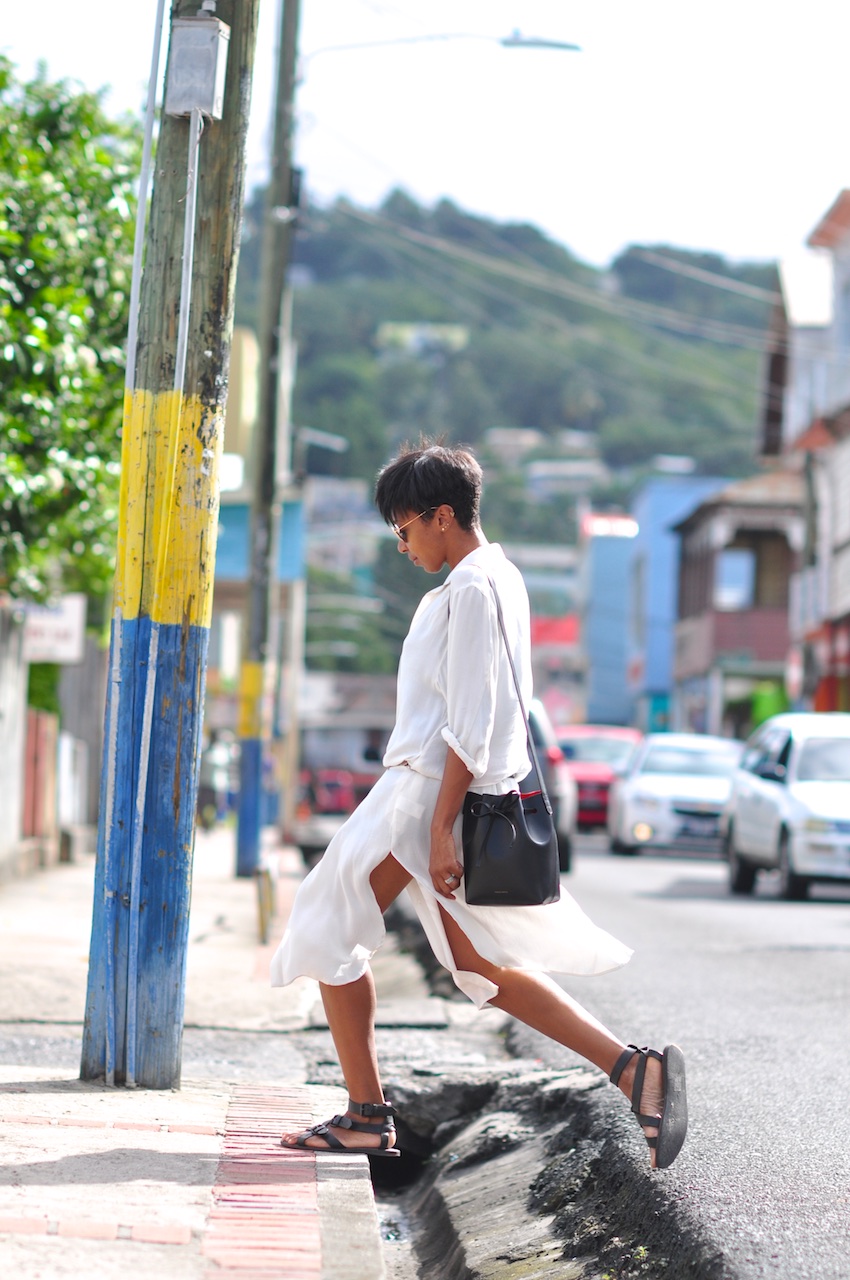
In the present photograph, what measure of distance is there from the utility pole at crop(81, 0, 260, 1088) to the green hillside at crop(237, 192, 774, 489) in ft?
294

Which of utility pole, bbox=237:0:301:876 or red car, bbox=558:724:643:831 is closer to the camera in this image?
utility pole, bbox=237:0:301:876

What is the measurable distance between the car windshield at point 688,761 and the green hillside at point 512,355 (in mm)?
72295

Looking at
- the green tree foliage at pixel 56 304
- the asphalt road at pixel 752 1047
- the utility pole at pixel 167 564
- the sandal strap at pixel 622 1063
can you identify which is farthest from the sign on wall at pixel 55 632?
the sandal strap at pixel 622 1063

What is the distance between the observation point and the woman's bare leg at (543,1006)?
15.1ft

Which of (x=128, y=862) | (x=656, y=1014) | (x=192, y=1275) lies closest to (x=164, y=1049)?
(x=128, y=862)

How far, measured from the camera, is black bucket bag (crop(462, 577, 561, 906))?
452 centimetres

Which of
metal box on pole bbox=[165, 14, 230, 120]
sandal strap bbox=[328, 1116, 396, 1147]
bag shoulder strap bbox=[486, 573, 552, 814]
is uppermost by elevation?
metal box on pole bbox=[165, 14, 230, 120]

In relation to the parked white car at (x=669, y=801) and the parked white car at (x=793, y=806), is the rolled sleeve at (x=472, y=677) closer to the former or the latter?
the parked white car at (x=793, y=806)

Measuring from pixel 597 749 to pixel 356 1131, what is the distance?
26262 mm

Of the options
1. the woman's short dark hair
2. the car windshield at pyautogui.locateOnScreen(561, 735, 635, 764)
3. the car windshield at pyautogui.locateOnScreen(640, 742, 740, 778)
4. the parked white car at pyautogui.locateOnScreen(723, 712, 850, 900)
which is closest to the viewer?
the woman's short dark hair

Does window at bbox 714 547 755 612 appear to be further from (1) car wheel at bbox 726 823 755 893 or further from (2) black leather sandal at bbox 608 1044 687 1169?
Result: (2) black leather sandal at bbox 608 1044 687 1169

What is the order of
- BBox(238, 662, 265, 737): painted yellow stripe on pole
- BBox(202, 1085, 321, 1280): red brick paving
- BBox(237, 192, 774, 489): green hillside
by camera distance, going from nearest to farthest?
BBox(202, 1085, 321, 1280): red brick paving, BBox(238, 662, 265, 737): painted yellow stripe on pole, BBox(237, 192, 774, 489): green hillside

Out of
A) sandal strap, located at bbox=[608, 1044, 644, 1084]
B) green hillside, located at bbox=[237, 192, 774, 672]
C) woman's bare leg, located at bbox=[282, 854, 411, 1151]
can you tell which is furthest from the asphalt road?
green hillside, located at bbox=[237, 192, 774, 672]

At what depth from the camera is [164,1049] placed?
5414 millimetres
